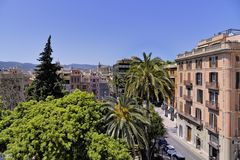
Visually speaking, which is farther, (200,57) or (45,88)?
(200,57)

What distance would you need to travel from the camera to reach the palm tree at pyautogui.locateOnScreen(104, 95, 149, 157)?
1008 inches

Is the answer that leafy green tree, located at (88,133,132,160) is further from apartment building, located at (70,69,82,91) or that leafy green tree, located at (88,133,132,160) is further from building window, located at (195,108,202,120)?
apartment building, located at (70,69,82,91)

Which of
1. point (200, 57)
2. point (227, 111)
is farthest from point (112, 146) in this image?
point (200, 57)

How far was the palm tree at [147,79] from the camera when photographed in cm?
3319

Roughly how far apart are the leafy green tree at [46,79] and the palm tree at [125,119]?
15.5m

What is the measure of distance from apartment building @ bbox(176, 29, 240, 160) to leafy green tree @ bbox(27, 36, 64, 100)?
73.2 ft

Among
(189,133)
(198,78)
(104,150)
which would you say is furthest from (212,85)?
(104,150)

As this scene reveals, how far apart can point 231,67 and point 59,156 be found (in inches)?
974

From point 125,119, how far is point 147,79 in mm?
8262

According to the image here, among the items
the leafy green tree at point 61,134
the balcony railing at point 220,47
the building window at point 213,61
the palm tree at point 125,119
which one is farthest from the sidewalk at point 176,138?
the leafy green tree at point 61,134

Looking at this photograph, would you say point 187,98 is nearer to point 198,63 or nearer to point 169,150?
point 198,63

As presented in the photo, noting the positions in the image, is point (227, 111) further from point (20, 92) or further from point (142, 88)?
point (20, 92)

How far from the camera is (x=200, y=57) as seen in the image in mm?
44375

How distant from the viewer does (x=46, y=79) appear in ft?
137
